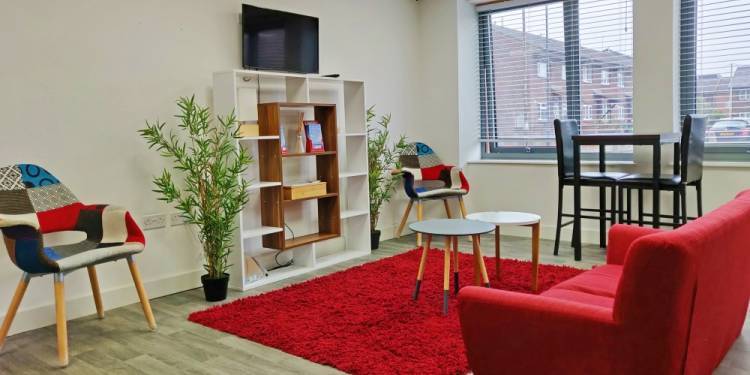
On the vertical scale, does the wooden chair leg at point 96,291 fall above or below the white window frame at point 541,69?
below

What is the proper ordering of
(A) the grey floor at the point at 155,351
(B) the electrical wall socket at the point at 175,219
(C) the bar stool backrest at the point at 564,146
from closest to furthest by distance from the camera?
(A) the grey floor at the point at 155,351
(B) the electrical wall socket at the point at 175,219
(C) the bar stool backrest at the point at 564,146

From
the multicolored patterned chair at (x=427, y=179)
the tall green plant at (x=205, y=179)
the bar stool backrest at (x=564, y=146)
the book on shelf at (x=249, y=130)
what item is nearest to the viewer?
the tall green plant at (x=205, y=179)

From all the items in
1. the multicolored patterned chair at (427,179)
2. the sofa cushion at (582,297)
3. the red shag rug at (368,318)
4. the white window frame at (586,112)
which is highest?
the white window frame at (586,112)

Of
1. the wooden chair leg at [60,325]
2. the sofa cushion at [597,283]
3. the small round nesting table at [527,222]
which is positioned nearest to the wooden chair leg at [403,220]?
the small round nesting table at [527,222]

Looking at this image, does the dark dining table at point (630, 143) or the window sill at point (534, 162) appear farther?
the window sill at point (534, 162)

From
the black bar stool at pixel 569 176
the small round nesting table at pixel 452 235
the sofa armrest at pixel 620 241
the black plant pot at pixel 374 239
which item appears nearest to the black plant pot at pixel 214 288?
the small round nesting table at pixel 452 235

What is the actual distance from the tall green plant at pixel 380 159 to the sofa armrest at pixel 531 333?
11.2ft

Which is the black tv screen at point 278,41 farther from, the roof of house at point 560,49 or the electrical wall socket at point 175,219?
the roof of house at point 560,49

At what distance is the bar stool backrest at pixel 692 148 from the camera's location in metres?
4.37

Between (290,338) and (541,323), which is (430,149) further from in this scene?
(541,323)

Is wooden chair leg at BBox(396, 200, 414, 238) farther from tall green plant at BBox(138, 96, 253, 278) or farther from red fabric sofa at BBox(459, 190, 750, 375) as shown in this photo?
red fabric sofa at BBox(459, 190, 750, 375)

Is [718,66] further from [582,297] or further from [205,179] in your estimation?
[205,179]

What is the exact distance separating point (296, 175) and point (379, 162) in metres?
0.99

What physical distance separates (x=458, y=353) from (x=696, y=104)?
11.4 feet
